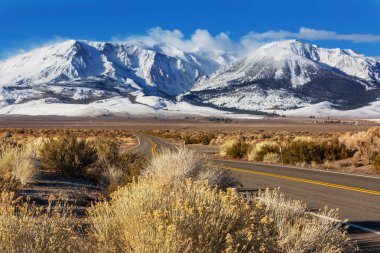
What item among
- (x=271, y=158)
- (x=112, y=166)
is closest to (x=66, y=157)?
(x=112, y=166)

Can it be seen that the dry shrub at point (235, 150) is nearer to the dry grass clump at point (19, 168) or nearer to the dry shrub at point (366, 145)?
the dry shrub at point (366, 145)

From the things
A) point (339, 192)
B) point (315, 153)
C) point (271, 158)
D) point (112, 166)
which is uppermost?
point (112, 166)

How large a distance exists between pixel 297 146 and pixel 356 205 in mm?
14493

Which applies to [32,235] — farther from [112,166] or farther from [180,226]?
[112,166]

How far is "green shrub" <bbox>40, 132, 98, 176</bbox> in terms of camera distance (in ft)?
49.0

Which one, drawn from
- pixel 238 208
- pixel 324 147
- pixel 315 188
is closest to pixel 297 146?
pixel 324 147

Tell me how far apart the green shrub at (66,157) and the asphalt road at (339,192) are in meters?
5.43

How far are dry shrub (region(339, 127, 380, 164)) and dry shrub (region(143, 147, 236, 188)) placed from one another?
1240 cm

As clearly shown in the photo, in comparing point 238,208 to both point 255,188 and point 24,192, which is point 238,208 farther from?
point 255,188

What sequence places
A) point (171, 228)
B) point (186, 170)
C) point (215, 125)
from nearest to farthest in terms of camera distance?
1. point (171, 228)
2. point (186, 170)
3. point (215, 125)

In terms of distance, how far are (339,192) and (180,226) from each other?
9700 mm

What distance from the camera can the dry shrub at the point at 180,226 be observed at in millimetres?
4184

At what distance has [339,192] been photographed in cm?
1299

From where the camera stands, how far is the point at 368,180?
16109mm
